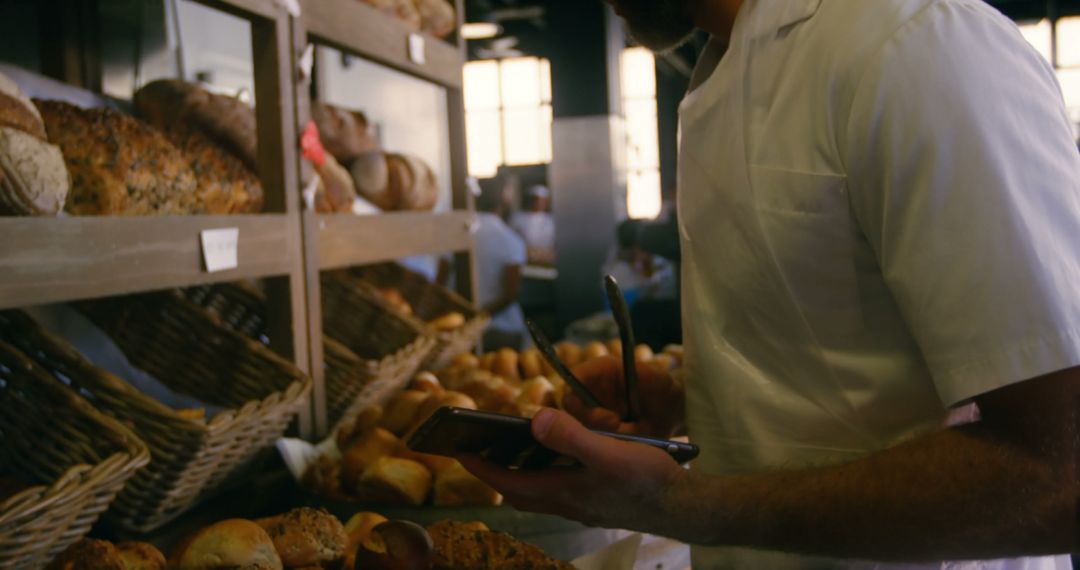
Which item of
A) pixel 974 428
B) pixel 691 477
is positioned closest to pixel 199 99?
pixel 691 477

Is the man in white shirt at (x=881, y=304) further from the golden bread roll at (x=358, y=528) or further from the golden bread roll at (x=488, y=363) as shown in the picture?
the golden bread roll at (x=488, y=363)

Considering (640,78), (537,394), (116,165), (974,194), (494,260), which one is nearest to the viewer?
(974,194)

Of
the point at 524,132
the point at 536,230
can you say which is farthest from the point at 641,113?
the point at 536,230

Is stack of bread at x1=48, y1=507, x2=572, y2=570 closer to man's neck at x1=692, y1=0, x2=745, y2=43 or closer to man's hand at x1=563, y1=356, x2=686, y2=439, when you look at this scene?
man's hand at x1=563, y1=356, x2=686, y2=439

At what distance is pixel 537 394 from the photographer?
1.69 m

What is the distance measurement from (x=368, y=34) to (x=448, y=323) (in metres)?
0.68

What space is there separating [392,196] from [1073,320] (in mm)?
1650

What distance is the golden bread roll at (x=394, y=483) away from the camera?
1299 mm

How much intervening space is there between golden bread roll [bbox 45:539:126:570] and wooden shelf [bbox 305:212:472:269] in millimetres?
736

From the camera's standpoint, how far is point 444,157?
4.59 m

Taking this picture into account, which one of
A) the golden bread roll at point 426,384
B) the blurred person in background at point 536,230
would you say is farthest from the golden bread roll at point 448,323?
the blurred person in background at point 536,230

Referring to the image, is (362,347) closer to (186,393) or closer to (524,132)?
(186,393)

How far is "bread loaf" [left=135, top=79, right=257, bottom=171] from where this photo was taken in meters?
1.61

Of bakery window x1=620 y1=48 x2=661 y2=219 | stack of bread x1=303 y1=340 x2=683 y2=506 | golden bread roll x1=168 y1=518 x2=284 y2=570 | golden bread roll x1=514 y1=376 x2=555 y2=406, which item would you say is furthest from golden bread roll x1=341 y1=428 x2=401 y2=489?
bakery window x1=620 y1=48 x2=661 y2=219
